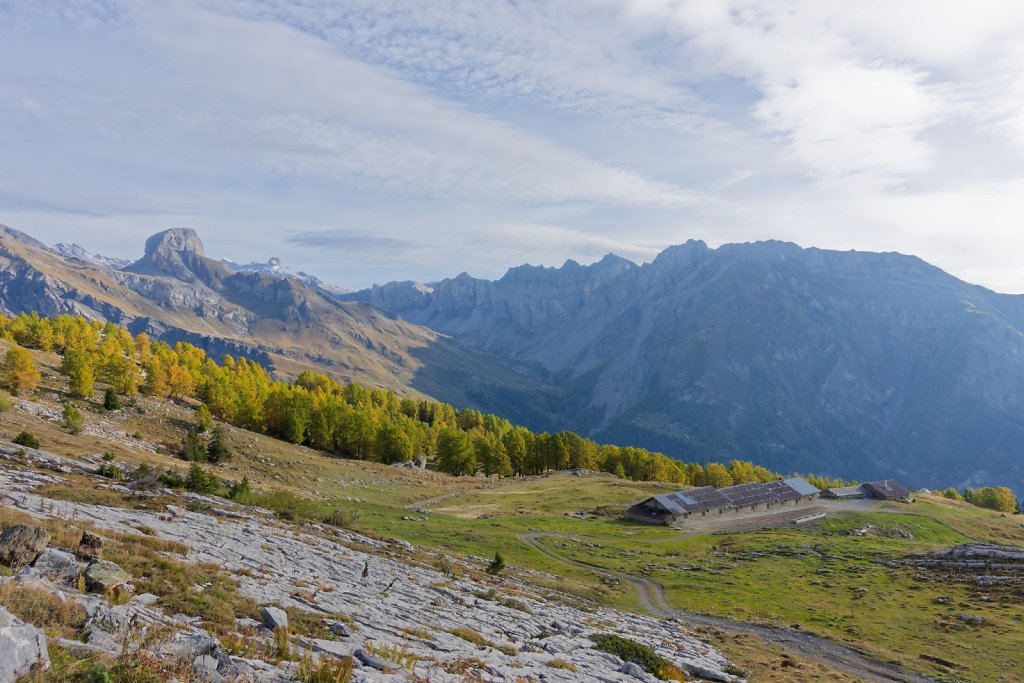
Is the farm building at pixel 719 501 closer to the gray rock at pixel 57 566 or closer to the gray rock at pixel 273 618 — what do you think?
the gray rock at pixel 273 618

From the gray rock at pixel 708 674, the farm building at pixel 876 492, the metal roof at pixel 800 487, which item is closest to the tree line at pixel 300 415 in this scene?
the farm building at pixel 876 492

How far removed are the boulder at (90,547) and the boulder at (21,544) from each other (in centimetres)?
191

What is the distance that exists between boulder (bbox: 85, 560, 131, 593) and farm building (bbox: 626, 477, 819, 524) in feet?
295

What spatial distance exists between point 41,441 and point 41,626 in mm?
52099

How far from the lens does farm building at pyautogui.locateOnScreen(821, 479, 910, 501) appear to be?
12056 centimetres

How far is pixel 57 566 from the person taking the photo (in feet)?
51.8

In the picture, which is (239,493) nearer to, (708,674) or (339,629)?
(339,629)

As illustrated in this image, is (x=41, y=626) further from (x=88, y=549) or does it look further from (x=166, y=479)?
(x=166, y=479)

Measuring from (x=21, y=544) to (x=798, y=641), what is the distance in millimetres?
47511

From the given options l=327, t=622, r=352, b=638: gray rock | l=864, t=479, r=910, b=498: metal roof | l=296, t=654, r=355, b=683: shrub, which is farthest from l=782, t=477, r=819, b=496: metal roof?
l=296, t=654, r=355, b=683: shrub

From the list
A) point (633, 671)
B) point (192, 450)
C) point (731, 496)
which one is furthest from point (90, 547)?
point (731, 496)

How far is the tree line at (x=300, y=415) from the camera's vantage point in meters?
98.8

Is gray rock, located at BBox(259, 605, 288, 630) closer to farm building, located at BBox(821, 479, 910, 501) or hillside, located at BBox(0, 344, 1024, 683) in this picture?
hillside, located at BBox(0, 344, 1024, 683)

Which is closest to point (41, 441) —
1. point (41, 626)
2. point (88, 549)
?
point (88, 549)
